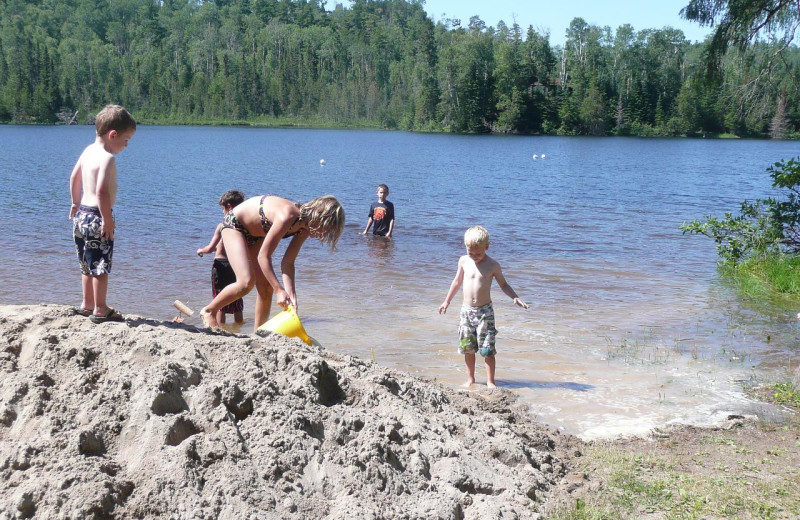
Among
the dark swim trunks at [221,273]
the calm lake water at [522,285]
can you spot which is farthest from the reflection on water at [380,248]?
the dark swim trunks at [221,273]

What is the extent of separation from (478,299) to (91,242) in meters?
3.19

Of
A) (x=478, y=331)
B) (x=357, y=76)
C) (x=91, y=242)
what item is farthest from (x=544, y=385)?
(x=357, y=76)

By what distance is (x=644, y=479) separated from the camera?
15.1 ft

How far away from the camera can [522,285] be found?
1220 centimetres

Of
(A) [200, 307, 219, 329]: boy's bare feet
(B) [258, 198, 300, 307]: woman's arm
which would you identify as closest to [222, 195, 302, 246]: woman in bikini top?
(B) [258, 198, 300, 307]: woman's arm

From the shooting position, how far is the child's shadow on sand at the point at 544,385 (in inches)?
268

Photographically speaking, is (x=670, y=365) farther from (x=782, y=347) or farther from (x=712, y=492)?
(x=712, y=492)

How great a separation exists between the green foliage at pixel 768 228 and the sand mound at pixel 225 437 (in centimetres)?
841

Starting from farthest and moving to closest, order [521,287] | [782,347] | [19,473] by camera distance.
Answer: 1. [521,287]
2. [782,347]
3. [19,473]

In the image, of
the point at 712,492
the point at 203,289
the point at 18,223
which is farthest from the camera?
the point at 18,223

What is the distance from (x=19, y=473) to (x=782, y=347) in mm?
7555

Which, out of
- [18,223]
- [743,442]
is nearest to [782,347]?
[743,442]

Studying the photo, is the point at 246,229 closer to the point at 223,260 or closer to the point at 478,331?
the point at 223,260

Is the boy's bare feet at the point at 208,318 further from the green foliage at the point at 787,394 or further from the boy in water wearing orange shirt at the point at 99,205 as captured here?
the green foliage at the point at 787,394
